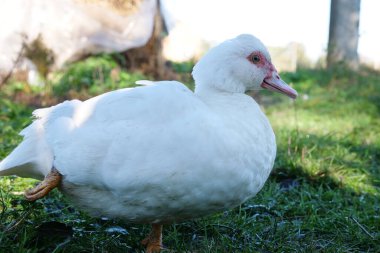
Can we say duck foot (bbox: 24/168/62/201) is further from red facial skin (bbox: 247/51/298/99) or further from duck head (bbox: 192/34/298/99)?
red facial skin (bbox: 247/51/298/99)

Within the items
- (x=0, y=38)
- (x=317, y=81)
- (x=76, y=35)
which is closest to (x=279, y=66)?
(x=317, y=81)

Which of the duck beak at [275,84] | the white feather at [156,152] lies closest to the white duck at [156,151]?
Result: the white feather at [156,152]

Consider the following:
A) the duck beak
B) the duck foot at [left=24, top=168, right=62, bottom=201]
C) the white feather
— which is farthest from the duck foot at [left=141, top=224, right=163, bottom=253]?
the duck beak

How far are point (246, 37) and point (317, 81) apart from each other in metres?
6.65

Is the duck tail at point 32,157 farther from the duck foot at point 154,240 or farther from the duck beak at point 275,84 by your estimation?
the duck beak at point 275,84

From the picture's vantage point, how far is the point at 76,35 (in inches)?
309

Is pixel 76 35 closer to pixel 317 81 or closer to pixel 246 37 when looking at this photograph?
pixel 317 81

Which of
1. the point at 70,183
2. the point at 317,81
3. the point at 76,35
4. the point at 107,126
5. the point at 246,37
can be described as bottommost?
the point at 317,81

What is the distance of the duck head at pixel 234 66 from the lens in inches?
105

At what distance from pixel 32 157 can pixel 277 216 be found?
1522 millimetres

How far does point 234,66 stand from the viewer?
2.69 m

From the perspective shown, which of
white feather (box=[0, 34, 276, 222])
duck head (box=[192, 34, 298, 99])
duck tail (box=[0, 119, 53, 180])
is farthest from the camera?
duck head (box=[192, 34, 298, 99])

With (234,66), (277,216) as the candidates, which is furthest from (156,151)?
(277,216)

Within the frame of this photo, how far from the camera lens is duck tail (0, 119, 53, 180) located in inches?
100.0
